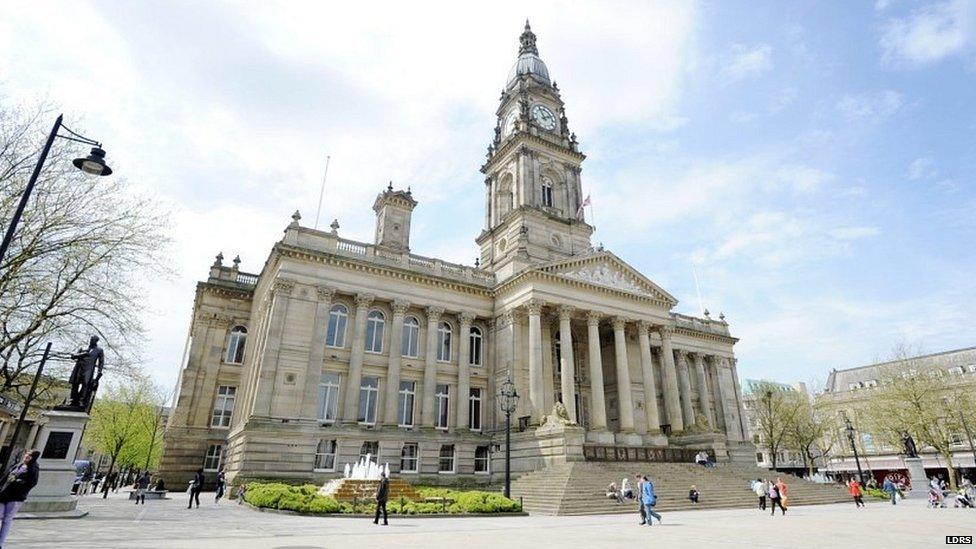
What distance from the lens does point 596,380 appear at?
112 ft

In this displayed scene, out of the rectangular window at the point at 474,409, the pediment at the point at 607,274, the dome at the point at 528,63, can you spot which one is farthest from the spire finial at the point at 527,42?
the rectangular window at the point at 474,409

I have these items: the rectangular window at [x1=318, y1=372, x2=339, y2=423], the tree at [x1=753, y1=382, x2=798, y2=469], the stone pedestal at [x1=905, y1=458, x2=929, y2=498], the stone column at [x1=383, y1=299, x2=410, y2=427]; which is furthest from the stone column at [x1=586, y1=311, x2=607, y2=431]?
the tree at [x1=753, y1=382, x2=798, y2=469]

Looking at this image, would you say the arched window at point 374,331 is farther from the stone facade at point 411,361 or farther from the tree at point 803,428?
the tree at point 803,428

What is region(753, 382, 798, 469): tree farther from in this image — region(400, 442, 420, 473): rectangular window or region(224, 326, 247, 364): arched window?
region(224, 326, 247, 364): arched window

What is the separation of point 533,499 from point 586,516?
3771 millimetres

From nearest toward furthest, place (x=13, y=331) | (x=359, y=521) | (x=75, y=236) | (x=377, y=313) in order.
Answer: (x=359, y=521) → (x=75, y=236) → (x=13, y=331) → (x=377, y=313)

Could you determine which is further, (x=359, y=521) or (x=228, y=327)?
(x=228, y=327)

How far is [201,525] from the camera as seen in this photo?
14117 mm

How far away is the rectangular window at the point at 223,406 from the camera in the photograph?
3447cm

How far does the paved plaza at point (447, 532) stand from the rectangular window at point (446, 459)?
13.7 meters

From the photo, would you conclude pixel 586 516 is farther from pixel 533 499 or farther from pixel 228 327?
pixel 228 327

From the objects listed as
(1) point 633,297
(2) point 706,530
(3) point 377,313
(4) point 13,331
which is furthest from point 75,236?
(1) point 633,297

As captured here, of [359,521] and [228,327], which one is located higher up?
[228,327]

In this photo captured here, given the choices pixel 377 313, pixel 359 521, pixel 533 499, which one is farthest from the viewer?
pixel 377 313
